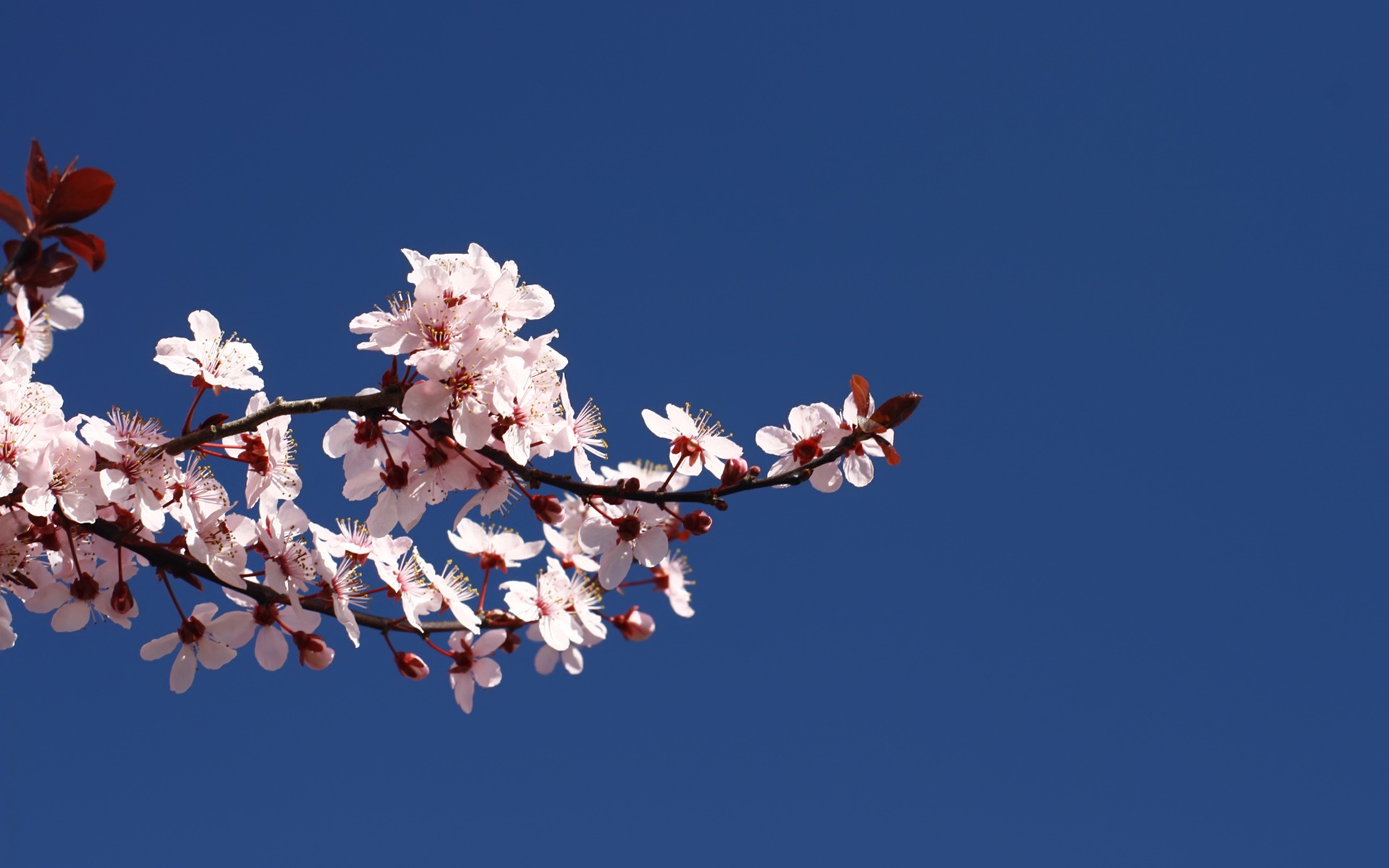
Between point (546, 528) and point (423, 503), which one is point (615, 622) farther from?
point (423, 503)

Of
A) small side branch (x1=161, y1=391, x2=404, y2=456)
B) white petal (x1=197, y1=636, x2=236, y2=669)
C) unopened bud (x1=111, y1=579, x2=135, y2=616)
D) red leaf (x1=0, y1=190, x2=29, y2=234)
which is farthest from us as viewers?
white petal (x1=197, y1=636, x2=236, y2=669)

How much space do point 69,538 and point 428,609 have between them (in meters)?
0.78

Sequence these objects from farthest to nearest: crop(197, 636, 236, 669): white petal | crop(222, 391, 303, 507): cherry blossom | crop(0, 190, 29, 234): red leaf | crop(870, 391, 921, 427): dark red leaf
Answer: crop(197, 636, 236, 669): white petal → crop(222, 391, 303, 507): cherry blossom → crop(870, 391, 921, 427): dark red leaf → crop(0, 190, 29, 234): red leaf

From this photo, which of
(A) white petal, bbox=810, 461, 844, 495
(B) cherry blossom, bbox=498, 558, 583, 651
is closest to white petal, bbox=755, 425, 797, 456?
(A) white petal, bbox=810, 461, 844, 495

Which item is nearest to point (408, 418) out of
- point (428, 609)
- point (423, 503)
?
point (423, 503)

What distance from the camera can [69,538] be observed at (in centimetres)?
231

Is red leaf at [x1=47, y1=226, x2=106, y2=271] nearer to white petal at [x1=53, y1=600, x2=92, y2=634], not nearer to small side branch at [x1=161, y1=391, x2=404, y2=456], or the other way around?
small side branch at [x1=161, y1=391, x2=404, y2=456]

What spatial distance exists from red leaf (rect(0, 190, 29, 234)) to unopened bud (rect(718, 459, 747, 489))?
1.26m

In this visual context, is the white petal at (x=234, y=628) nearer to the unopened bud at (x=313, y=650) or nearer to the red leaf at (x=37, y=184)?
the unopened bud at (x=313, y=650)

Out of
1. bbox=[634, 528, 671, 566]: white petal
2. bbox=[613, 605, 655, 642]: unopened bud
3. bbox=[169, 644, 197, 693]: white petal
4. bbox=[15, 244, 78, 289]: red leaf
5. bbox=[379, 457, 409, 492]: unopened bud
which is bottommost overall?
bbox=[169, 644, 197, 693]: white petal

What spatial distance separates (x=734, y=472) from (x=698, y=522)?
23 centimetres

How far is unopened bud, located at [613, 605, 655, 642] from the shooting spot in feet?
10.6

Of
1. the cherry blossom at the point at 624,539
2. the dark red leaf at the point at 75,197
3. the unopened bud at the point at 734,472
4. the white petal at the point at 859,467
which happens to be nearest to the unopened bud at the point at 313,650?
the cherry blossom at the point at 624,539

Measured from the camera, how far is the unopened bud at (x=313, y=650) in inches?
97.0
